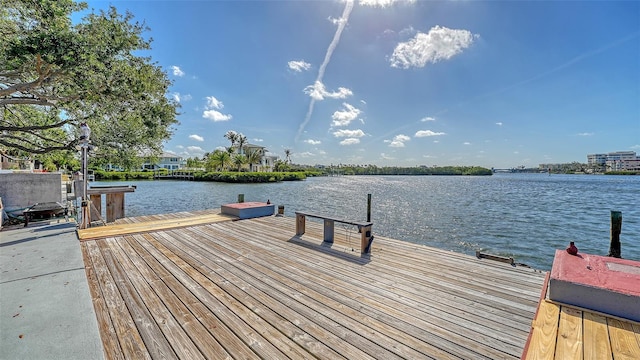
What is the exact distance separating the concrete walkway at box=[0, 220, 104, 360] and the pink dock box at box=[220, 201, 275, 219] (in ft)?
11.6

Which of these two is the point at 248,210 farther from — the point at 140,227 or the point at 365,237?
the point at 365,237

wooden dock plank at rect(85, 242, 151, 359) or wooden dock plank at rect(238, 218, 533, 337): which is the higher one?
wooden dock plank at rect(85, 242, 151, 359)

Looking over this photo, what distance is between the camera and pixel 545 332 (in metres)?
2.35

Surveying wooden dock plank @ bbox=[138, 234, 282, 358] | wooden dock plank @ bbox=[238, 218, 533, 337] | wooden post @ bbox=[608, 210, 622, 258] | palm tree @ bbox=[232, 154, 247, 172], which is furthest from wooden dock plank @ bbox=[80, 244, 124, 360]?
palm tree @ bbox=[232, 154, 247, 172]

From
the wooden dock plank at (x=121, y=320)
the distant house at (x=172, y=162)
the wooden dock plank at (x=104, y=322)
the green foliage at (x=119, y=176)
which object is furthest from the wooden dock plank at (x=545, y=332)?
the distant house at (x=172, y=162)

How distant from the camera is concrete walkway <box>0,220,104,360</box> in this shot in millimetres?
1881

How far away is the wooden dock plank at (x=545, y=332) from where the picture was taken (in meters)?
2.09

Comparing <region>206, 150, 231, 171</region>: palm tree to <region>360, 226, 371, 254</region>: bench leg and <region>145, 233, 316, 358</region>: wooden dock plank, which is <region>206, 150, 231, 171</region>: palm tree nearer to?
<region>145, 233, 316, 358</region>: wooden dock plank

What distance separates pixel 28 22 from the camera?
552cm

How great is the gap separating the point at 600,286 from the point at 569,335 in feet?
2.67

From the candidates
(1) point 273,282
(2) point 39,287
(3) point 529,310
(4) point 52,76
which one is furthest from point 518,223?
(4) point 52,76

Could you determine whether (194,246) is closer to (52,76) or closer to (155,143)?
(52,76)

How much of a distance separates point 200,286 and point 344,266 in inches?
79.3

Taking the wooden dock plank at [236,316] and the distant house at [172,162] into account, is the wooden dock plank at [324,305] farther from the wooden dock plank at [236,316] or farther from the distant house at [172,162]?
the distant house at [172,162]
